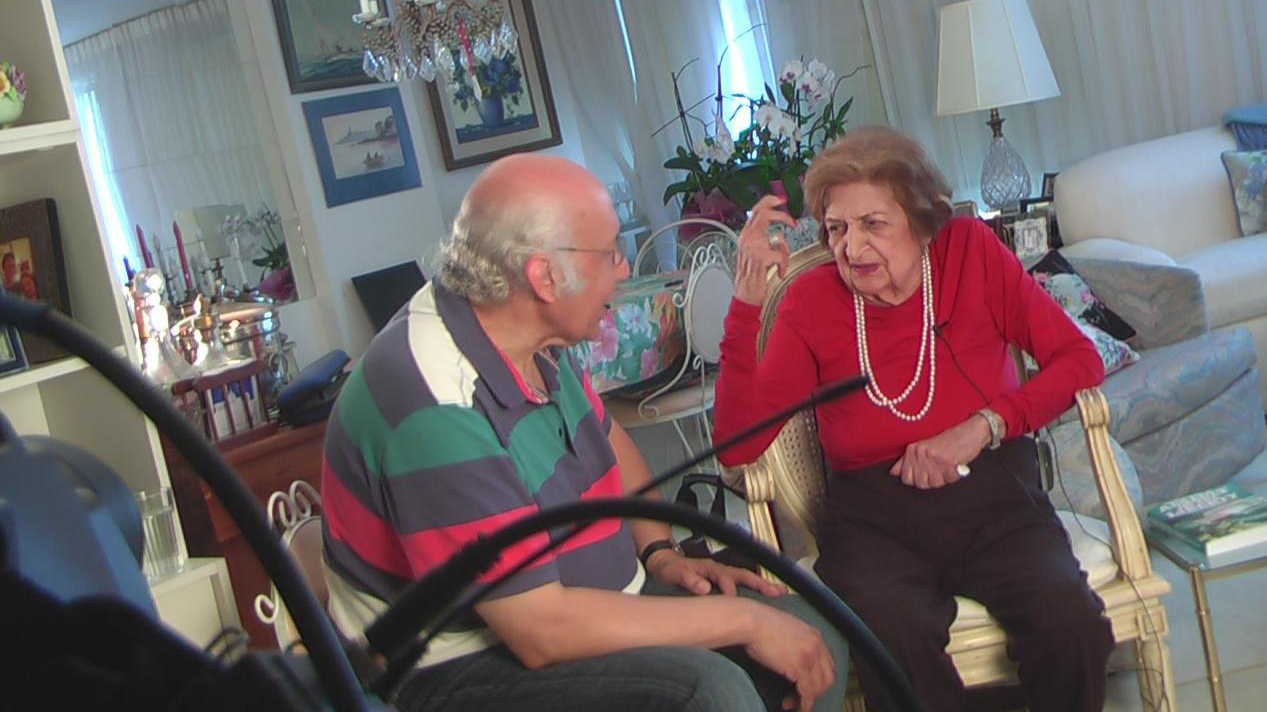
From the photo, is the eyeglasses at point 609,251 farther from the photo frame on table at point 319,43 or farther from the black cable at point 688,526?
the photo frame on table at point 319,43

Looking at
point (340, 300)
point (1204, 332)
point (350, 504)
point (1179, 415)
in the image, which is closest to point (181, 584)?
point (350, 504)

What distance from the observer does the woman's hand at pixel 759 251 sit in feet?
6.51

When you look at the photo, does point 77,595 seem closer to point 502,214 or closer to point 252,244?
point 502,214

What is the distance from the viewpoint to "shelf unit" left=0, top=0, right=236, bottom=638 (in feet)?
7.13

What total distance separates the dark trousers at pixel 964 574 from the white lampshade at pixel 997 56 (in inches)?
98.3

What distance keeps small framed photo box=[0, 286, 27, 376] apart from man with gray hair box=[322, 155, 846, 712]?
91 centimetres

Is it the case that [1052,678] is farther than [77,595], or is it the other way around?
[1052,678]

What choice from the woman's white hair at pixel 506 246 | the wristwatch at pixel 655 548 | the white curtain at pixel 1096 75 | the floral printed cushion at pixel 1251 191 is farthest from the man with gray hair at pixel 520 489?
the white curtain at pixel 1096 75

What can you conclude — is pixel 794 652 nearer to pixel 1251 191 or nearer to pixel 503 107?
pixel 1251 191

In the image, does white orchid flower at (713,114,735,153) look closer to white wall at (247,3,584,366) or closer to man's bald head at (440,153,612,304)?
white wall at (247,3,584,366)

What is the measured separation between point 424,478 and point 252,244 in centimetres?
239

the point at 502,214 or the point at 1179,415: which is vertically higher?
the point at 502,214

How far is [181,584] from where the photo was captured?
220cm

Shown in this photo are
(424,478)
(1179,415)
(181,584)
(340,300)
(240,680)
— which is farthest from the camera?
(340,300)
